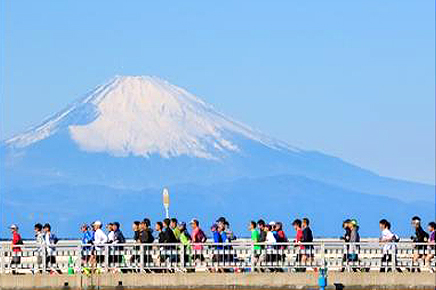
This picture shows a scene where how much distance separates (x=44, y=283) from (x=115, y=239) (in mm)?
2483

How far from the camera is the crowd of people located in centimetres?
4947

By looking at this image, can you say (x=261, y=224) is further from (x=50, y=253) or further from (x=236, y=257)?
(x=50, y=253)

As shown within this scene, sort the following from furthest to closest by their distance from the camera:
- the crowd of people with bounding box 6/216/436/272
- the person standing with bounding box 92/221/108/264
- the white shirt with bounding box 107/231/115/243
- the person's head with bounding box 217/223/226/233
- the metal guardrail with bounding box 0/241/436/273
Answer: the person's head with bounding box 217/223/226/233
the white shirt with bounding box 107/231/115/243
the person standing with bounding box 92/221/108/264
the crowd of people with bounding box 6/216/436/272
the metal guardrail with bounding box 0/241/436/273

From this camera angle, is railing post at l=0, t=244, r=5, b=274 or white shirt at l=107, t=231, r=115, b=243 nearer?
railing post at l=0, t=244, r=5, b=274

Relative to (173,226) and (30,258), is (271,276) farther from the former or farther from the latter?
(30,258)

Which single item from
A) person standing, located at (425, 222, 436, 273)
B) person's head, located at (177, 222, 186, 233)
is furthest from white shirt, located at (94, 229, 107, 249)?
person standing, located at (425, 222, 436, 273)

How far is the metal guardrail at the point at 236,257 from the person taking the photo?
49.3 metres

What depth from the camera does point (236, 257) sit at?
4969 cm

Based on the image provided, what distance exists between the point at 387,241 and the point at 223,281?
459cm

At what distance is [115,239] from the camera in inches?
1978

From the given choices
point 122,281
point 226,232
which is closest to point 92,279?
point 122,281

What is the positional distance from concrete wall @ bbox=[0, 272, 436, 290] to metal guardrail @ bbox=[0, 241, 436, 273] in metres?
0.60

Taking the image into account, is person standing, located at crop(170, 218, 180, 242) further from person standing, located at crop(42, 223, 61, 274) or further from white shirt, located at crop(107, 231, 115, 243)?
person standing, located at crop(42, 223, 61, 274)

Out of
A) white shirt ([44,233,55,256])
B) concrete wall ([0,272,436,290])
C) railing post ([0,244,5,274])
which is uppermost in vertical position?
white shirt ([44,233,55,256])
